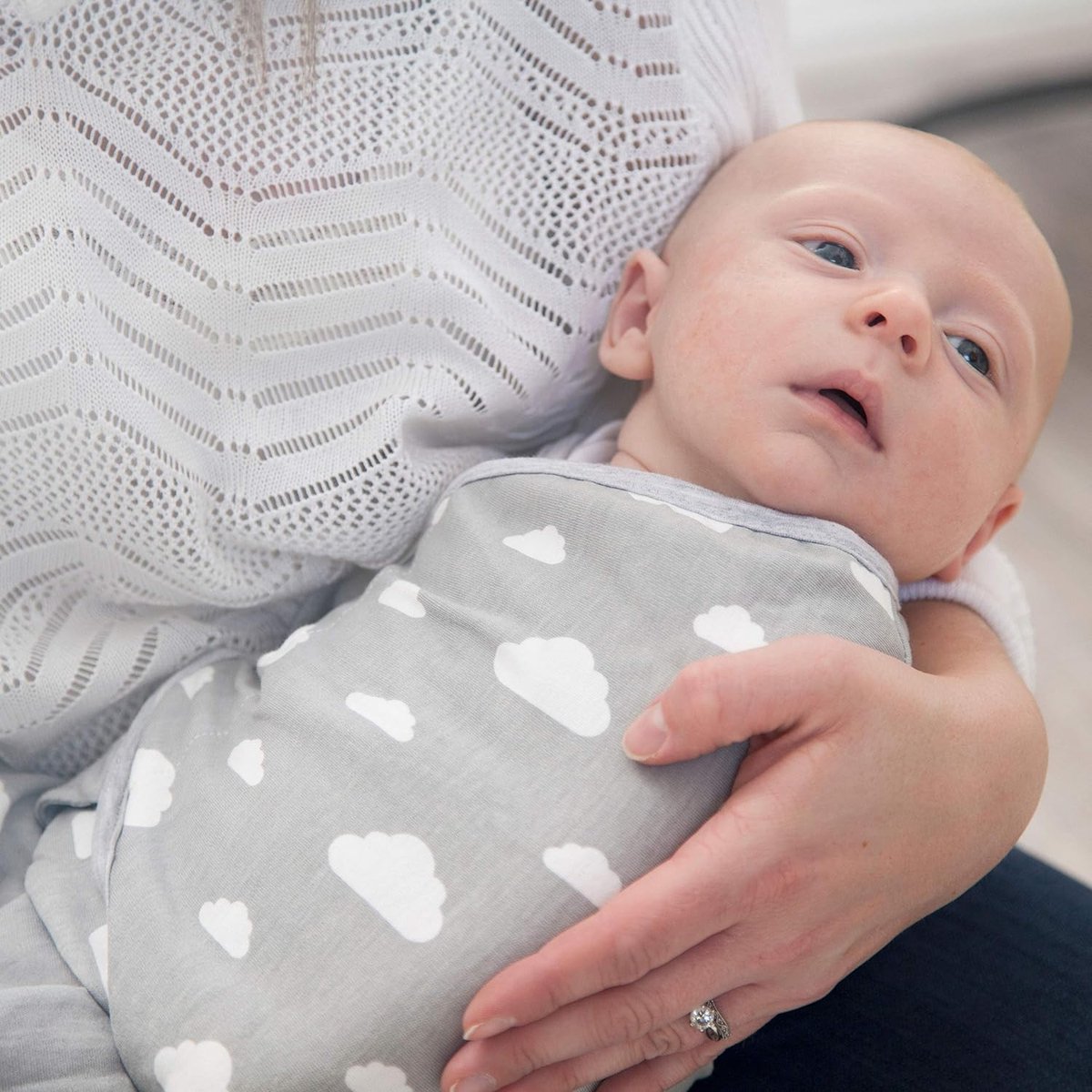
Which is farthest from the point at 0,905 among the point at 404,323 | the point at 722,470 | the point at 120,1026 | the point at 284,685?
the point at 722,470

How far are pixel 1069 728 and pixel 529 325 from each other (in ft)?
2.88

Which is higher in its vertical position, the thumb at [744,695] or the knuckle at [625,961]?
the thumb at [744,695]

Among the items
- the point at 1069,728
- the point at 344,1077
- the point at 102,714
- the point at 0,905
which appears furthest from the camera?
the point at 1069,728

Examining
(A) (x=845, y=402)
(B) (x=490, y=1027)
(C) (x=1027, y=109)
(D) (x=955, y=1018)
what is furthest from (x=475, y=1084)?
(C) (x=1027, y=109)

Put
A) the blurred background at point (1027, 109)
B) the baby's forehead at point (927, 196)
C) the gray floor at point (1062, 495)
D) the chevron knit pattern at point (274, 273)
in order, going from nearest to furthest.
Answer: the chevron knit pattern at point (274, 273), the baby's forehead at point (927, 196), the gray floor at point (1062, 495), the blurred background at point (1027, 109)

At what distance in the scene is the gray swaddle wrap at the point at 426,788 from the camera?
0.68 m

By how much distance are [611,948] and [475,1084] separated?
13cm

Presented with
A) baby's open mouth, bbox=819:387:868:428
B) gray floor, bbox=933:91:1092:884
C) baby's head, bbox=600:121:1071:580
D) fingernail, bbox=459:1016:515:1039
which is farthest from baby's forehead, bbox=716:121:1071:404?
fingernail, bbox=459:1016:515:1039

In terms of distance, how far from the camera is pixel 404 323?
0.88m

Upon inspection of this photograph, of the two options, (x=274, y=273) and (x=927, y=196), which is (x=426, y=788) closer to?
(x=274, y=273)

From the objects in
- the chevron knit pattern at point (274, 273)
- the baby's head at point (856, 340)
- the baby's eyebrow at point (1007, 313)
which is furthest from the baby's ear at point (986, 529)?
the chevron knit pattern at point (274, 273)

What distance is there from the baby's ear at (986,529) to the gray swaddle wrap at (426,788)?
0.47ft

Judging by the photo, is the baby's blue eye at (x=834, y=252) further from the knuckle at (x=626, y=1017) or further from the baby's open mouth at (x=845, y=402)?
the knuckle at (x=626, y=1017)

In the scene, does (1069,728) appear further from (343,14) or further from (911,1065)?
(343,14)
